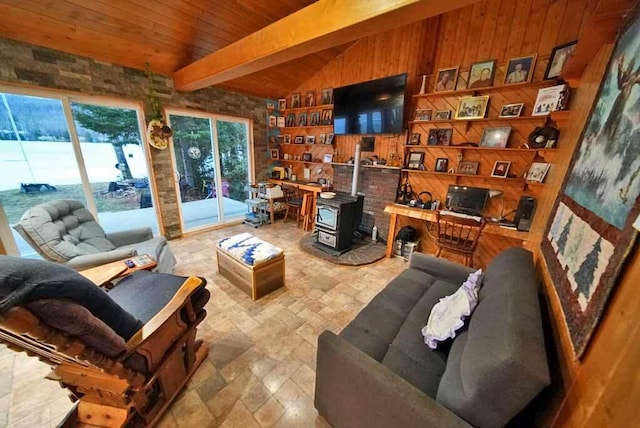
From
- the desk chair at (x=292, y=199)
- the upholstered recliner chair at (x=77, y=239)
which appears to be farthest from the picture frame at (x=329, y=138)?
the upholstered recliner chair at (x=77, y=239)

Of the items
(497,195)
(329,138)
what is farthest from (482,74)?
(329,138)

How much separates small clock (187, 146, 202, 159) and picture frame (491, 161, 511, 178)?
14.8 feet

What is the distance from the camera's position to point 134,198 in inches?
133

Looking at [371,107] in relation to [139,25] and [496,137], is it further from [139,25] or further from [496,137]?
[139,25]

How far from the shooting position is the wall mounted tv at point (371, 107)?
10.3 ft

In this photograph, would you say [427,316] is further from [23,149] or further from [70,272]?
[23,149]

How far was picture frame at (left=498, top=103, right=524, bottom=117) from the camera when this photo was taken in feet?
8.12

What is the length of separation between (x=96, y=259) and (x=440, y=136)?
4.00 meters

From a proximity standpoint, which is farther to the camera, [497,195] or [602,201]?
[497,195]

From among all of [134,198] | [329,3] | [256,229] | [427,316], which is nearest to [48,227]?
[134,198]

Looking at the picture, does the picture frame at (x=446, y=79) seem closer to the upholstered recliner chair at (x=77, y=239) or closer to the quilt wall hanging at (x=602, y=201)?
the quilt wall hanging at (x=602, y=201)

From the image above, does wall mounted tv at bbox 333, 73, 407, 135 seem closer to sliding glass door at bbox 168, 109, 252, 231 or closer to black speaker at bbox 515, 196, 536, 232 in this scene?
black speaker at bbox 515, 196, 536, 232

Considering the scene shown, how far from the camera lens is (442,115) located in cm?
296

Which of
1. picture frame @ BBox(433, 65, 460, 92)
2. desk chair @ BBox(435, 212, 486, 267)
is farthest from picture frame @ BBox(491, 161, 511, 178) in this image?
picture frame @ BBox(433, 65, 460, 92)
